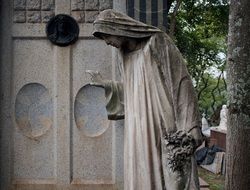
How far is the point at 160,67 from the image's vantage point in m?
2.99

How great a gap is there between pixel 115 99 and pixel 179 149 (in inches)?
33.2

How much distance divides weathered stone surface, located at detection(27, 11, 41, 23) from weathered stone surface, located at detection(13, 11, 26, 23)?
0.07m

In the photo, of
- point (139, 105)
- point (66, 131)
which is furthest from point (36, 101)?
point (139, 105)

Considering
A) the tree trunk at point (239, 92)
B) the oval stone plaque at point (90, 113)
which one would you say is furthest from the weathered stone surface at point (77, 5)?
the tree trunk at point (239, 92)

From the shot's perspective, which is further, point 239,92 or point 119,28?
point 239,92

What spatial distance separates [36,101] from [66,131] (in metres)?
0.61

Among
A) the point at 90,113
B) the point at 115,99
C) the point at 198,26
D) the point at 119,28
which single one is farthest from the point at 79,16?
the point at 198,26

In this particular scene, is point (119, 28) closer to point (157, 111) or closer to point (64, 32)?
point (157, 111)

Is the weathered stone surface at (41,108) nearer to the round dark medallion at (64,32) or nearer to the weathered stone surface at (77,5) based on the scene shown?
the round dark medallion at (64,32)

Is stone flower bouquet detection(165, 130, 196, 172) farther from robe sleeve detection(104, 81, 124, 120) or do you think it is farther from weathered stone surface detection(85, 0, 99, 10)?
weathered stone surface detection(85, 0, 99, 10)

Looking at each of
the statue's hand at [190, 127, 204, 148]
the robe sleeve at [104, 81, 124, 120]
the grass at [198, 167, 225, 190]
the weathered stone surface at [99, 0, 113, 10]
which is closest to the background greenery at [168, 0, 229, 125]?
the grass at [198, 167, 225, 190]

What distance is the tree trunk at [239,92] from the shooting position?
6.60m

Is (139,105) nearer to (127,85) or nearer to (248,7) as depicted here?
(127,85)

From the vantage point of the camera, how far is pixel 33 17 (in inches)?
244
